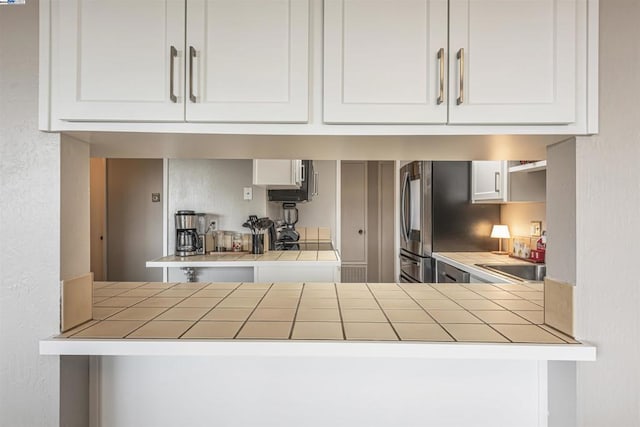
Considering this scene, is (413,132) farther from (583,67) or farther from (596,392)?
(596,392)

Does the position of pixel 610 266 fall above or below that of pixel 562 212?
below

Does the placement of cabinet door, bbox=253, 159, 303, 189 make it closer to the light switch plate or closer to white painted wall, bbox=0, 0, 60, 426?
the light switch plate

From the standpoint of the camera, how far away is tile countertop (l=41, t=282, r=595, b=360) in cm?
93

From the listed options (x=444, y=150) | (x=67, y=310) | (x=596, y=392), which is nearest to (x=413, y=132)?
(x=444, y=150)

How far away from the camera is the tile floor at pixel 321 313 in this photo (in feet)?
3.25

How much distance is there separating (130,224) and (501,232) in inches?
172

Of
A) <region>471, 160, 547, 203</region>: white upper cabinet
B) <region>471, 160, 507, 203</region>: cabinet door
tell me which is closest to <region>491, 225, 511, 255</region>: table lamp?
<region>471, 160, 507, 203</region>: cabinet door

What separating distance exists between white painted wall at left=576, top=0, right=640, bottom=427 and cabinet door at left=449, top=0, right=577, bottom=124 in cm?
14

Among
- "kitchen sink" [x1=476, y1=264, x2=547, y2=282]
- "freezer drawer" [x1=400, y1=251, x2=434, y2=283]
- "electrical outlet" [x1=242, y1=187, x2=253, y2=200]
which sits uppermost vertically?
"electrical outlet" [x1=242, y1=187, x2=253, y2=200]

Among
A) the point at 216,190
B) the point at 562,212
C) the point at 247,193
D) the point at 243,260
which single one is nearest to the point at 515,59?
the point at 562,212

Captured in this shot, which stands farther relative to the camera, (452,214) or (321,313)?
(452,214)

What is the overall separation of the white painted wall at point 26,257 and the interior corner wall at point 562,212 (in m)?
1.32

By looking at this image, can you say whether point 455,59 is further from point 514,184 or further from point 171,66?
point 514,184

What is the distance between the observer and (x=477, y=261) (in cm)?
294
